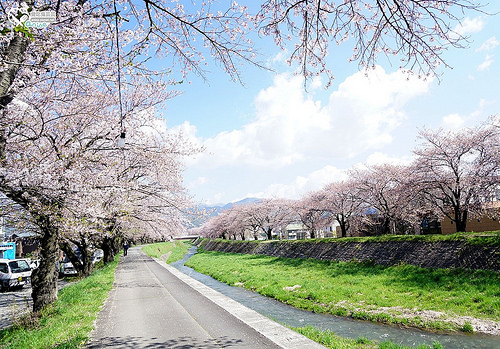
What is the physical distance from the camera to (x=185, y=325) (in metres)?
7.86

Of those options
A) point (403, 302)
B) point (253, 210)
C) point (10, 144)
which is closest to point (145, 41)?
point (10, 144)

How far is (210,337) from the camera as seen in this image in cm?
686

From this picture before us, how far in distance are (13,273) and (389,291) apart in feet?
74.4

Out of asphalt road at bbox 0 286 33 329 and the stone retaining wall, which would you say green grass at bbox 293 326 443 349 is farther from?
asphalt road at bbox 0 286 33 329

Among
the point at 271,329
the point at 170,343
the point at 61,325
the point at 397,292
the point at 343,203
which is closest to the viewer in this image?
the point at 170,343

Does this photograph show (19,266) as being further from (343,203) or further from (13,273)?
(343,203)

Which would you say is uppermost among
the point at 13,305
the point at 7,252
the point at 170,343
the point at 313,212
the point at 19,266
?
the point at 313,212

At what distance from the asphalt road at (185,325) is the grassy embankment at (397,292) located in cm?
479

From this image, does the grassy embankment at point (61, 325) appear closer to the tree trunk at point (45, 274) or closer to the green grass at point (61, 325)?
the green grass at point (61, 325)

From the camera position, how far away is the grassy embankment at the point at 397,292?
1013 centimetres

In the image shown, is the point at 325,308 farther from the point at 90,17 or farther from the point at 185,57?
the point at 90,17

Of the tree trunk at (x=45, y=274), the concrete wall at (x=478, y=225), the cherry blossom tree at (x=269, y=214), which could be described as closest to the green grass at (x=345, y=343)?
the tree trunk at (x=45, y=274)

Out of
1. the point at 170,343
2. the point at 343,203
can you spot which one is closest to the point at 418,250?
the point at 170,343

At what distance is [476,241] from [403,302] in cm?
498
